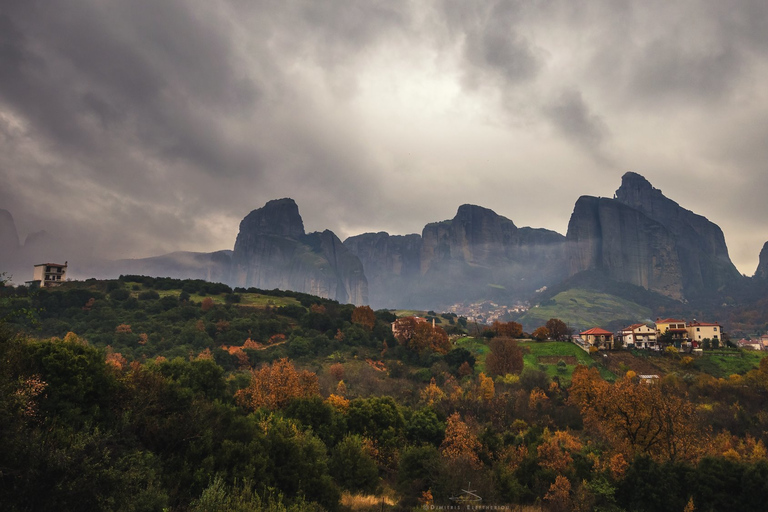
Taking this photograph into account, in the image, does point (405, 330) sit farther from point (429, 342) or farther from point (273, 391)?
point (273, 391)

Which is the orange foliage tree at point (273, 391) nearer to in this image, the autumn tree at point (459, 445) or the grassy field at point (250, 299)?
the autumn tree at point (459, 445)

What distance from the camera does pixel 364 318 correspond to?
9962cm

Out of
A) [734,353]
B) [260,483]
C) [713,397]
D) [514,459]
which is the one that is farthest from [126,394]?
[734,353]

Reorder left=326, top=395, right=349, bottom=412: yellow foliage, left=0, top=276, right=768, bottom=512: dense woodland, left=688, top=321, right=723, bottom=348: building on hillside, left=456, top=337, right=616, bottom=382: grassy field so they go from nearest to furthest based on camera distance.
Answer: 1. left=0, top=276, right=768, bottom=512: dense woodland
2. left=326, top=395, right=349, bottom=412: yellow foliage
3. left=456, top=337, right=616, bottom=382: grassy field
4. left=688, top=321, right=723, bottom=348: building on hillside

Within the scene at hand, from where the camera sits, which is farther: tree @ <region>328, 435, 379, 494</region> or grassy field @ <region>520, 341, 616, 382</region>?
grassy field @ <region>520, 341, 616, 382</region>

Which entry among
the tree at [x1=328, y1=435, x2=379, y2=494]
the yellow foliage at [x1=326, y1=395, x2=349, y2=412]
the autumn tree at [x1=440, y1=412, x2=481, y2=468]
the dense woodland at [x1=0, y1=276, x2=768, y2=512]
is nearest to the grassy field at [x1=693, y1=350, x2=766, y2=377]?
the dense woodland at [x1=0, y1=276, x2=768, y2=512]

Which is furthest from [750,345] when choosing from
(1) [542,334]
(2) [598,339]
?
(1) [542,334]

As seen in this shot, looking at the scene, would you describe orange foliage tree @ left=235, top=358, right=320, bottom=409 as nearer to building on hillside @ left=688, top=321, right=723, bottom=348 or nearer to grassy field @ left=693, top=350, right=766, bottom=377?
grassy field @ left=693, top=350, right=766, bottom=377

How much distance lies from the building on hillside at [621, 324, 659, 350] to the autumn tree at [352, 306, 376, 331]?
60054 mm

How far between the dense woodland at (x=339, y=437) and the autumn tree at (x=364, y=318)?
91.4ft

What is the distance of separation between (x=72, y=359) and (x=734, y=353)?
10074 centimetres

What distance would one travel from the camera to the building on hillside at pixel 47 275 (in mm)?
95625

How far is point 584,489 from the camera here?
2605 cm

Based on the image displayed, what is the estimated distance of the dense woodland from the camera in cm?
1377
